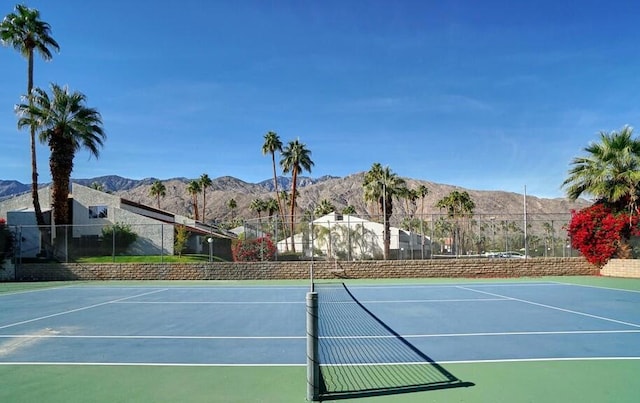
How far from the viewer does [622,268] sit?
79.8 feet

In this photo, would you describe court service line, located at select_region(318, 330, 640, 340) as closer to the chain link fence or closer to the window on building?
the chain link fence

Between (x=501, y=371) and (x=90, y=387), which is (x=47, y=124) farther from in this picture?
(x=501, y=371)

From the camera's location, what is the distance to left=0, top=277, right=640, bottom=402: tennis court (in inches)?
231

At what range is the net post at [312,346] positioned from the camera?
5.24 metres

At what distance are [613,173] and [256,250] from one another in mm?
18816

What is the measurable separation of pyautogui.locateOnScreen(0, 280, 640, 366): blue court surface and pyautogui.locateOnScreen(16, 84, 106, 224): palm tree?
13.9m

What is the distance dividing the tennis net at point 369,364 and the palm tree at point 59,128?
25.4m

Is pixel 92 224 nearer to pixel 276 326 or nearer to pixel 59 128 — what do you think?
pixel 59 128

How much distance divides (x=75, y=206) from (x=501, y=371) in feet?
136

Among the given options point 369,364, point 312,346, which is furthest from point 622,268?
point 312,346

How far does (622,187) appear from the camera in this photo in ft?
79.3

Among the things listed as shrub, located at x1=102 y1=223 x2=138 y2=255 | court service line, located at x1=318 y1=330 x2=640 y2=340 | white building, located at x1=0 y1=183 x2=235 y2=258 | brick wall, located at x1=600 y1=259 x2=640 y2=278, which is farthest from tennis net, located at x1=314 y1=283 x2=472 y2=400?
shrub, located at x1=102 y1=223 x2=138 y2=255

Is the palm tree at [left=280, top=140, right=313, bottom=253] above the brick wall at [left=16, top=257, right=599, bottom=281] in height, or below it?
above

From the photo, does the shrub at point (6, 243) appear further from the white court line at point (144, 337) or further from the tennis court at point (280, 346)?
the white court line at point (144, 337)
